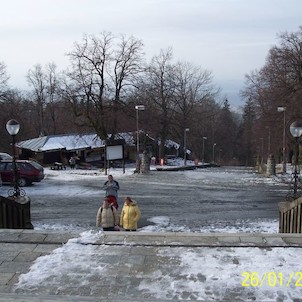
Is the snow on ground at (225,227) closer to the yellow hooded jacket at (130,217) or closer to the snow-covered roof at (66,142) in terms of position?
the yellow hooded jacket at (130,217)

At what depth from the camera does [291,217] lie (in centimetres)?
1355

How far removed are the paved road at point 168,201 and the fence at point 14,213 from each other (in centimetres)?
191

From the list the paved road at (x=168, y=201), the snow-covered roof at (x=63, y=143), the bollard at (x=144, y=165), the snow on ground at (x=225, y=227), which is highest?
the snow-covered roof at (x=63, y=143)

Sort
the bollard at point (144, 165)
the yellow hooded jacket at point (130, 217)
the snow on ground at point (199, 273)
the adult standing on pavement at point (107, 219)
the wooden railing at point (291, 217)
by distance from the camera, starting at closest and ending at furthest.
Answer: the snow on ground at point (199, 273)
the adult standing on pavement at point (107, 219)
the wooden railing at point (291, 217)
the yellow hooded jacket at point (130, 217)
the bollard at point (144, 165)

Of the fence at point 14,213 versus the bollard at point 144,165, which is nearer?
the fence at point 14,213

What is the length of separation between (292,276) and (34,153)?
161ft

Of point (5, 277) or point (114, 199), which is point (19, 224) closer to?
point (114, 199)

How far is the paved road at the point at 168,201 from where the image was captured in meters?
18.0

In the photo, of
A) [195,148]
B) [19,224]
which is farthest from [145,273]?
[195,148]

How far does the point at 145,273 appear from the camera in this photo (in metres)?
7.31

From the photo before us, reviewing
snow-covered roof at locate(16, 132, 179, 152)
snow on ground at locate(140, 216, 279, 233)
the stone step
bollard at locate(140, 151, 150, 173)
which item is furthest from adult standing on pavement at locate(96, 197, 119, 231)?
snow-covered roof at locate(16, 132, 179, 152)

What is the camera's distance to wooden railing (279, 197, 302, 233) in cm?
1269
